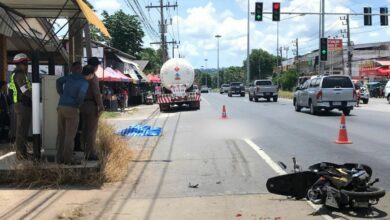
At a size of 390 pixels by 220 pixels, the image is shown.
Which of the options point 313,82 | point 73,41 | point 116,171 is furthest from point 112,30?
point 116,171

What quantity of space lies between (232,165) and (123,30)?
60279 mm

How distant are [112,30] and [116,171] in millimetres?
61003

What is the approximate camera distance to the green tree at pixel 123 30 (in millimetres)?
68875

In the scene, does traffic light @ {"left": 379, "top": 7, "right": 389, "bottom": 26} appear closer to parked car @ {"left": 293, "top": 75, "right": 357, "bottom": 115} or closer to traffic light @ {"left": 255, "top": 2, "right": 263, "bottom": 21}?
traffic light @ {"left": 255, "top": 2, "right": 263, "bottom": 21}

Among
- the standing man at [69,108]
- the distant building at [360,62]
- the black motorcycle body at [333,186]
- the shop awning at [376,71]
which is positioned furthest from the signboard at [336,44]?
the black motorcycle body at [333,186]

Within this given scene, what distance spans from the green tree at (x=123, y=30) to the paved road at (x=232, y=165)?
49.5m

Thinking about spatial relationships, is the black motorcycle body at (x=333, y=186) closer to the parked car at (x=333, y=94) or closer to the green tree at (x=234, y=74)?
the parked car at (x=333, y=94)

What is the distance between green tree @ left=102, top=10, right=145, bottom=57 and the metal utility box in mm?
58993

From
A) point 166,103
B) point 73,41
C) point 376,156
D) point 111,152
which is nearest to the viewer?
point 111,152

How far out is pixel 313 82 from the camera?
2909 centimetres

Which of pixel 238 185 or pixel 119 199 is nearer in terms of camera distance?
pixel 119 199

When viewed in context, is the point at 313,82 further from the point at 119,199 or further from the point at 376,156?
the point at 119,199

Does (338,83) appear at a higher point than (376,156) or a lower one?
higher

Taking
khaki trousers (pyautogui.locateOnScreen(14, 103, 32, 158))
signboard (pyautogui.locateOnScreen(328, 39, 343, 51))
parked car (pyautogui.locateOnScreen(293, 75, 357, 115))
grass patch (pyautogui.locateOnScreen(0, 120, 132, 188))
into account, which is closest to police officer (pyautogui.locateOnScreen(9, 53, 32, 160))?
khaki trousers (pyautogui.locateOnScreen(14, 103, 32, 158))
